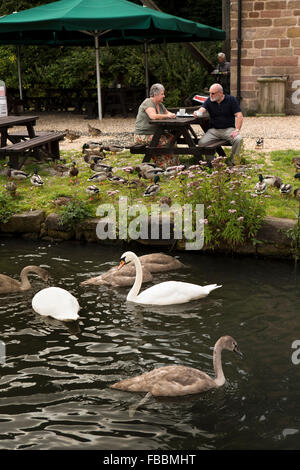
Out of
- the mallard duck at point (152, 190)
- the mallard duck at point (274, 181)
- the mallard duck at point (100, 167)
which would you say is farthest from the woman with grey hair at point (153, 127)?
the mallard duck at point (274, 181)

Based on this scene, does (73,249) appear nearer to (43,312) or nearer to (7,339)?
(43,312)

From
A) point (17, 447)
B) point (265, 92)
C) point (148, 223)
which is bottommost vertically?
point (17, 447)

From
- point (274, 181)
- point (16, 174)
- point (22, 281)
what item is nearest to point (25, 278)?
point (22, 281)

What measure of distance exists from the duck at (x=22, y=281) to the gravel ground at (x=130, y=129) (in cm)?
708

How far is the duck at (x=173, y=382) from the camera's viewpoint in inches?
216

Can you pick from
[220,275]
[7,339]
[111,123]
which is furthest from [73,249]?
[111,123]

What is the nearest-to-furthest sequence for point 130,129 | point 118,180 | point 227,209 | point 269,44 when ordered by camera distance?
point 227,209
point 118,180
point 130,129
point 269,44

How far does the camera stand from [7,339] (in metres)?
6.64

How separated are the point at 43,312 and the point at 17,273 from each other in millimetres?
1558

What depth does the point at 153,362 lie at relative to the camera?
6082 millimetres

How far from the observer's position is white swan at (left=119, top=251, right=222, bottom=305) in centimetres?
753

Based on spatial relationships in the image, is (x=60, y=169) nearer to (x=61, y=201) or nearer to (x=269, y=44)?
(x=61, y=201)

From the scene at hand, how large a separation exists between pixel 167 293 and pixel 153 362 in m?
1.54

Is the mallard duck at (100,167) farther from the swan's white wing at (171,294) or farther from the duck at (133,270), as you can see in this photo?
the swan's white wing at (171,294)
